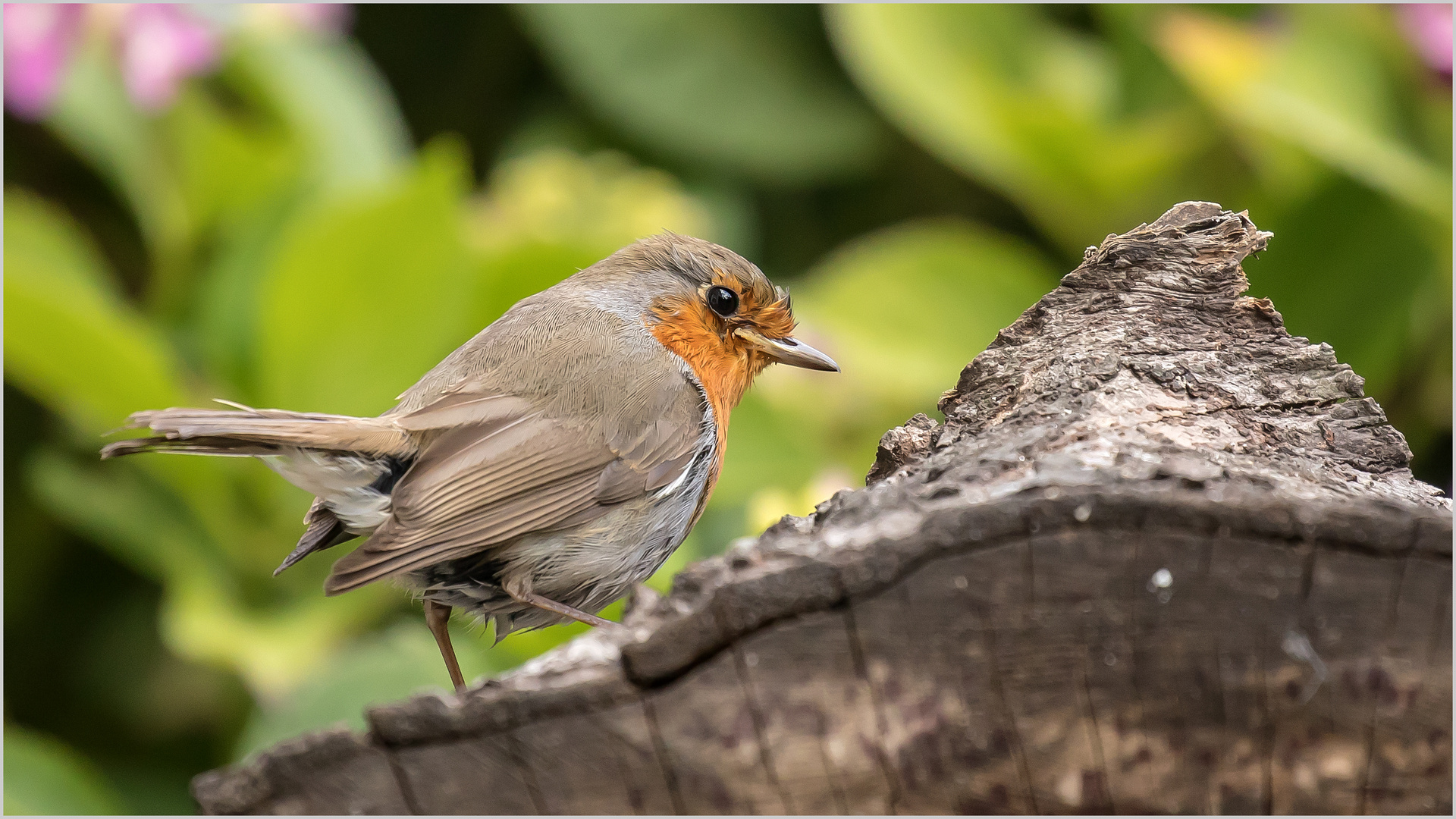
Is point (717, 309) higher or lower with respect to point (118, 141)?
lower

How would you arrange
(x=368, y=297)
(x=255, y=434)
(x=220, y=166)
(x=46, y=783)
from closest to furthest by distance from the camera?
(x=255, y=434) < (x=46, y=783) < (x=368, y=297) < (x=220, y=166)

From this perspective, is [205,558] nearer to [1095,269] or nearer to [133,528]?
[133,528]

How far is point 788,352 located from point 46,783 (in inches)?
78.9

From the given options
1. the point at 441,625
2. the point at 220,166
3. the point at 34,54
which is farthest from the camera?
the point at 220,166

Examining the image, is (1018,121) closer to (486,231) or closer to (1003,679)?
(486,231)

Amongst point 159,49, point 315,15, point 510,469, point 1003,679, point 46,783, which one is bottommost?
point 1003,679

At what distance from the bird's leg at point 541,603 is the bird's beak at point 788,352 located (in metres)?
0.77

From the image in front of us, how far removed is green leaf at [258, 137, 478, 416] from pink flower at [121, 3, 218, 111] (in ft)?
2.33

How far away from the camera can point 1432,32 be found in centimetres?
360

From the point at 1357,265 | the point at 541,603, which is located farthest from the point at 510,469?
the point at 1357,265

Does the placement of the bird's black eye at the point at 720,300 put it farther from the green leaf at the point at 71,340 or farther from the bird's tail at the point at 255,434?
the green leaf at the point at 71,340

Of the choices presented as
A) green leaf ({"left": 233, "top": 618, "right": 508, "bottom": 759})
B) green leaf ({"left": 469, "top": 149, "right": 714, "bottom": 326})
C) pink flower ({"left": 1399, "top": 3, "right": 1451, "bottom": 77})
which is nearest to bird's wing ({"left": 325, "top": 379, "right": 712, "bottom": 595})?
green leaf ({"left": 233, "top": 618, "right": 508, "bottom": 759})

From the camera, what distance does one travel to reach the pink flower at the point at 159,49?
3.55 meters

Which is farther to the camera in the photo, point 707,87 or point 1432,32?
point 707,87
